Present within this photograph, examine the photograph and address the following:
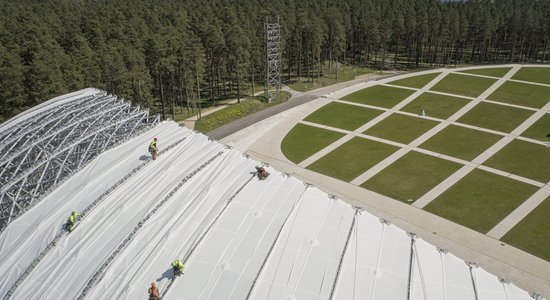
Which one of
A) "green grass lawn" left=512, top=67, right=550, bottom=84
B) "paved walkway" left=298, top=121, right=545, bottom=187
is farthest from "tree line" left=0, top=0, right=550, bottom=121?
"paved walkway" left=298, top=121, right=545, bottom=187

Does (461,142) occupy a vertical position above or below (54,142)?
below

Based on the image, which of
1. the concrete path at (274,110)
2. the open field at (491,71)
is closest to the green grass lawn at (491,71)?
the open field at (491,71)

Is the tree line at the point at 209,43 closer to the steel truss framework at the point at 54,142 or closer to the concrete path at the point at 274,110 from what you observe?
the concrete path at the point at 274,110

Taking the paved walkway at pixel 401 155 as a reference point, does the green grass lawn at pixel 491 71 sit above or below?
above

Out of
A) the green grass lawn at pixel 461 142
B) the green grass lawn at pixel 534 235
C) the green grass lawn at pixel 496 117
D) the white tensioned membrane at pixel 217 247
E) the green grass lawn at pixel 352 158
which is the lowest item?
the green grass lawn at pixel 534 235

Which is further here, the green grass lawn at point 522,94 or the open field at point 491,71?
the open field at point 491,71

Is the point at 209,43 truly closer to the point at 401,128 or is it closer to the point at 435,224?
the point at 401,128

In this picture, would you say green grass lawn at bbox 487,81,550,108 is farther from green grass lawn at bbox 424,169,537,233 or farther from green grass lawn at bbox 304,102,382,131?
green grass lawn at bbox 424,169,537,233

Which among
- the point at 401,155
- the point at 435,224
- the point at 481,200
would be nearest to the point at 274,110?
the point at 401,155
